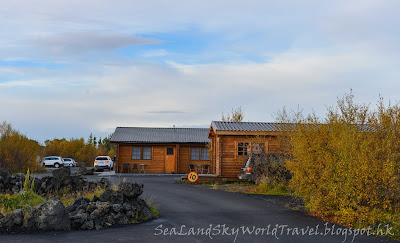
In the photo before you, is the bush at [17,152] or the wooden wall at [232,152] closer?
the wooden wall at [232,152]

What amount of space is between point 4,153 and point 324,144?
25.0 m

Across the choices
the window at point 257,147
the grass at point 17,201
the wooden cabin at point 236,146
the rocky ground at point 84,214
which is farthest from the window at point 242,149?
the rocky ground at point 84,214

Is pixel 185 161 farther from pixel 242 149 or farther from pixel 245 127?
pixel 242 149

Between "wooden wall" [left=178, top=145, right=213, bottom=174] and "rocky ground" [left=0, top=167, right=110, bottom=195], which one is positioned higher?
"wooden wall" [left=178, top=145, right=213, bottom=174]

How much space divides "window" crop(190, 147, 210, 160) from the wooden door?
1.53m

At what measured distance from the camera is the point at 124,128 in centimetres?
3912

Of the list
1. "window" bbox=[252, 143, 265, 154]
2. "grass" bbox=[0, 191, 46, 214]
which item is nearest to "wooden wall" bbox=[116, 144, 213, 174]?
"window" bbox=[252, 143, 265, 154]

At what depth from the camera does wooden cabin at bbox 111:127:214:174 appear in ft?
114

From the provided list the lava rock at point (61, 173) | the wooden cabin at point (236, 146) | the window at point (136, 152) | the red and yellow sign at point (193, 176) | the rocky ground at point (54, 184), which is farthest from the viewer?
the window at point (136, 152)

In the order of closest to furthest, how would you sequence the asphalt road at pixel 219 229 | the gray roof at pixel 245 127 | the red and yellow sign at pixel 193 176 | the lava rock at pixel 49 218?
the asphalt road at pixel 219 229, the lava rock at pixel 49 218, the red and yellow sign at pixel 193 176, the gray roof at pixel 245 127

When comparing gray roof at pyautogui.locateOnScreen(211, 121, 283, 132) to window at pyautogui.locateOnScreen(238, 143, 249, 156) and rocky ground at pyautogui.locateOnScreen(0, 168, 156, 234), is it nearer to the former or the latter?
window at pyautogui.locateOnScreen(238, 143, 249, 156)

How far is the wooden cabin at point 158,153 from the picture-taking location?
34.7 m

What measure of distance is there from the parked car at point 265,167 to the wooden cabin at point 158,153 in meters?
14.7

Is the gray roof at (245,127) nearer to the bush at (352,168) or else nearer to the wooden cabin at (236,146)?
the wooden cabin at (236,146)
